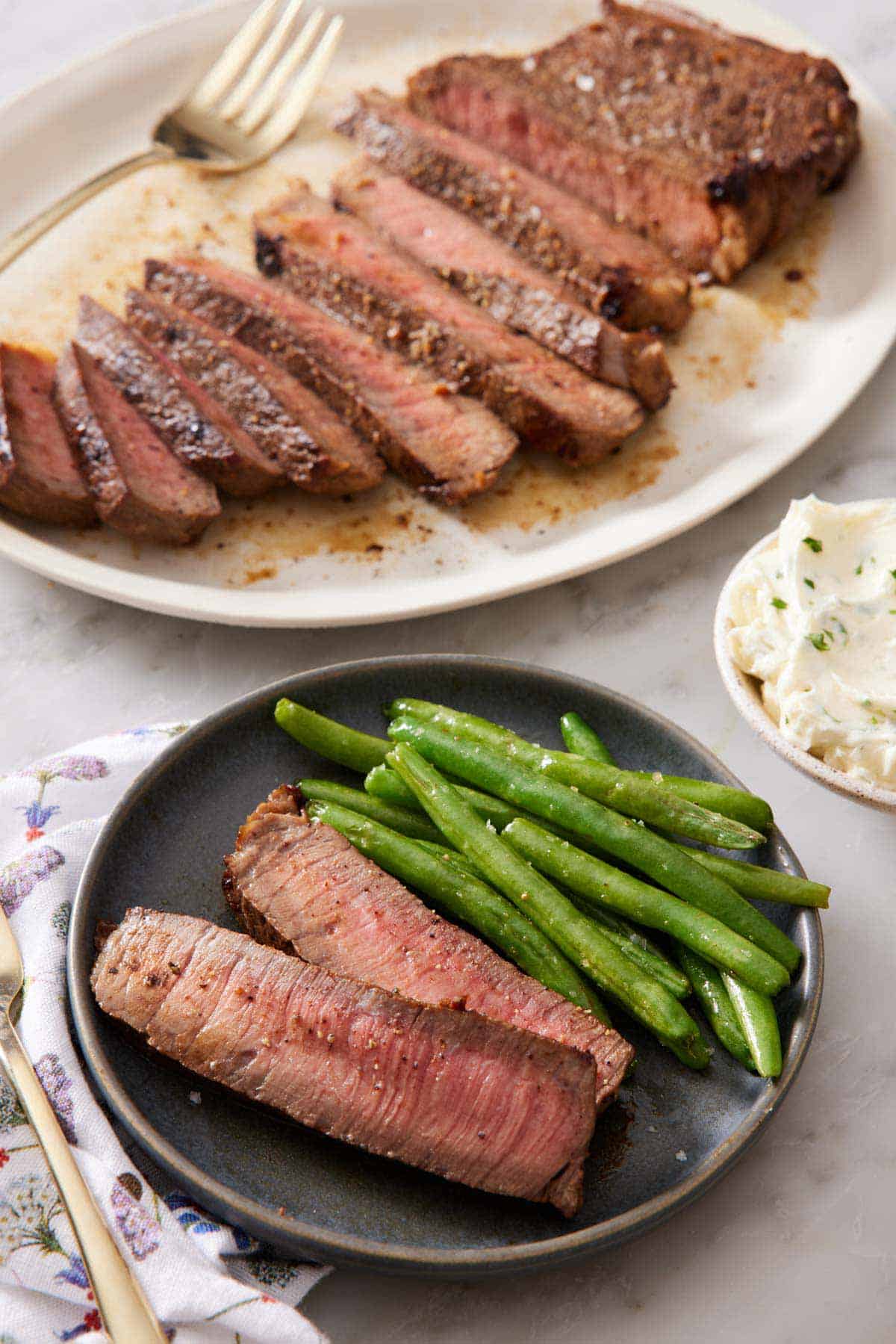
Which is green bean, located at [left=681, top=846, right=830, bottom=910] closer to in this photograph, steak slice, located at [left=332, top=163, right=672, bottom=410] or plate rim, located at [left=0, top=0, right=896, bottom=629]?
plate rim, located at [left=0, top=0, right=896, bottom=629]

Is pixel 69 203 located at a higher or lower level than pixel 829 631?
higher

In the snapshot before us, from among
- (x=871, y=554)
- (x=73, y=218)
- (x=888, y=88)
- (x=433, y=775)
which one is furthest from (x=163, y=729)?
(x=888, y=88)

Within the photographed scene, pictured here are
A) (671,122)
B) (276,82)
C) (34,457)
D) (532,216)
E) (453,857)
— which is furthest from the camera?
(276,82)

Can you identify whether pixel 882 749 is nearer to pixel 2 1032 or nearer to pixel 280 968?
pixel 280 968

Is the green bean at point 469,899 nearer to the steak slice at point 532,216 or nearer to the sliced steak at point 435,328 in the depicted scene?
the sliced steak at point 435,328

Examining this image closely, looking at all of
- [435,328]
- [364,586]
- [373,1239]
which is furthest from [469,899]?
[435,328]

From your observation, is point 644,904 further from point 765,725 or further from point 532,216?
point 532,216
